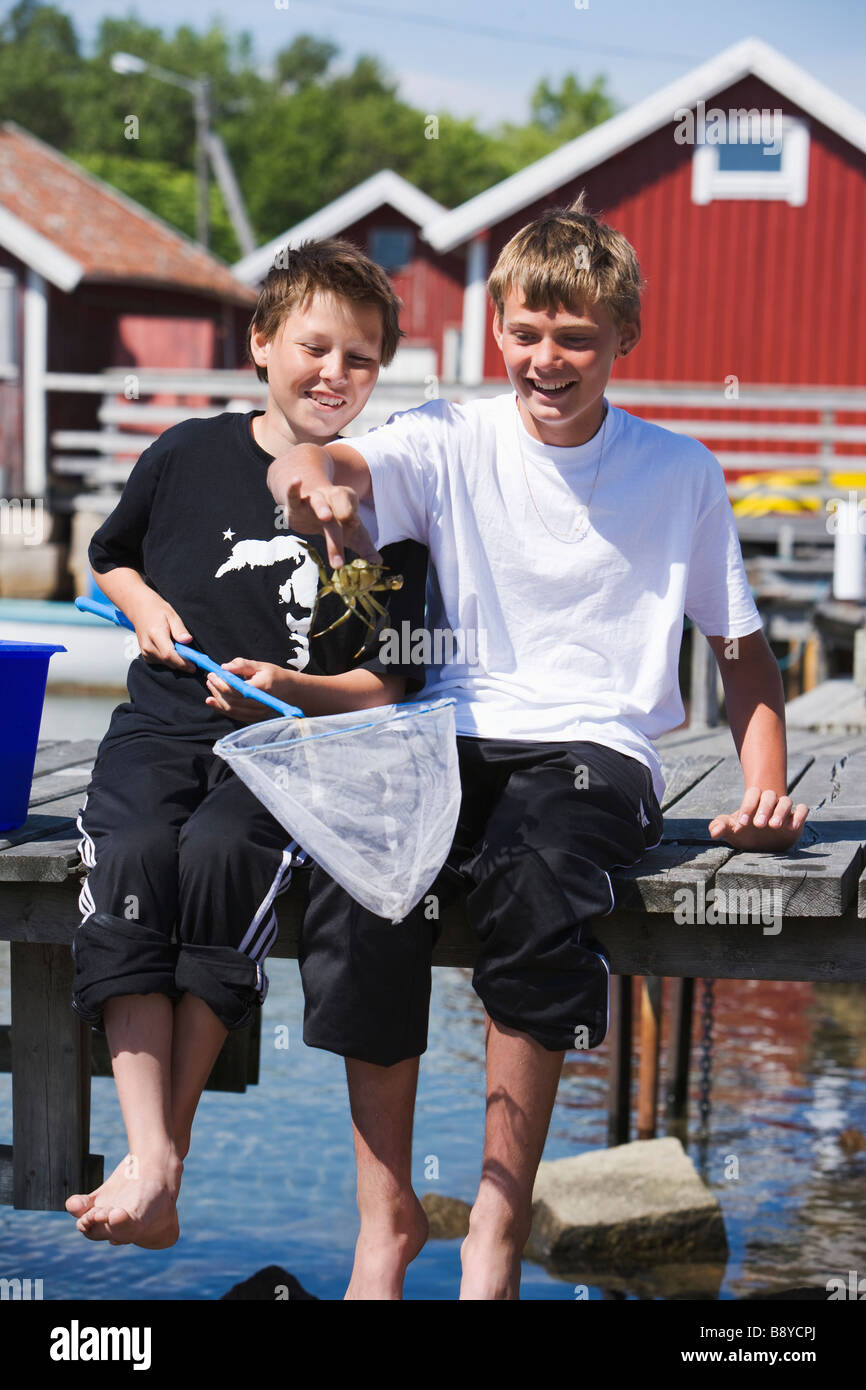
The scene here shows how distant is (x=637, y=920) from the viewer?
3436mm

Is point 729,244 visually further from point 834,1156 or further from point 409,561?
point 409,561

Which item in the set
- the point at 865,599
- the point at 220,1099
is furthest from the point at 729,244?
the point at 220,1099

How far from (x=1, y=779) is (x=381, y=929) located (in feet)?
3.41

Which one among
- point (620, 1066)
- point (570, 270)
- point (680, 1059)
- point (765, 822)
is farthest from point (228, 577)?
point (680, 1059)

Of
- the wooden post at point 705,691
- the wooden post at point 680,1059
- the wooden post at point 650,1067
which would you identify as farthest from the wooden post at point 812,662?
the wooden post at point 650,1067

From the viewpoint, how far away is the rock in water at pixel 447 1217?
653 cm

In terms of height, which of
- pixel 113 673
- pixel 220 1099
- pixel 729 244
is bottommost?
pixel 220 1099

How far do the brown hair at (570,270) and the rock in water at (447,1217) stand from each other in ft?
13.7

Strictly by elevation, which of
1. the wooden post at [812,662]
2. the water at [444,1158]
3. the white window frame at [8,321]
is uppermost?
the white window frame at [8,321]

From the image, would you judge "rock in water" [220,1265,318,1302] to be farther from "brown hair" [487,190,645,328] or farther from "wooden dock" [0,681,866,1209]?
"brown hair" [487,190,645,328]

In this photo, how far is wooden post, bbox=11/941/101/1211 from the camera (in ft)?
12.8

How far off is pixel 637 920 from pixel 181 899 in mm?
939

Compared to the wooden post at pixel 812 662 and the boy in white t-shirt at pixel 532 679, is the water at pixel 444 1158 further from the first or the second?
the wooden post at pixel 812 662
